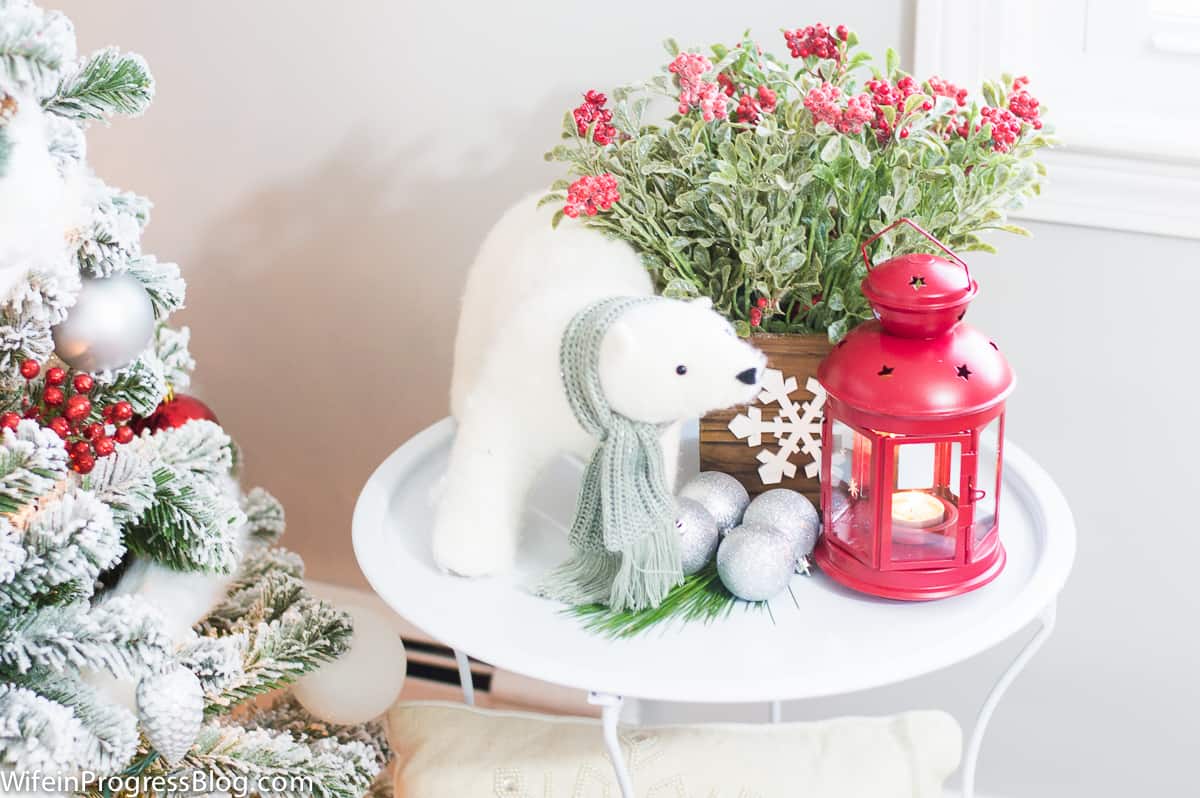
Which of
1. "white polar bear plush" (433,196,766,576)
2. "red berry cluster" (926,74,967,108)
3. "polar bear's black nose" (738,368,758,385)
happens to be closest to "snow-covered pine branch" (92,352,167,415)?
"white polar bear plush" (433,196,766,576)

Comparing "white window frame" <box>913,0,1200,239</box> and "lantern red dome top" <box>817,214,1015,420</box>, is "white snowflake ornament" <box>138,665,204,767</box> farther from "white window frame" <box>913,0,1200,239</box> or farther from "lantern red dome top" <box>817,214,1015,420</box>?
"white window frame" <box>913,0,1200,239</box>

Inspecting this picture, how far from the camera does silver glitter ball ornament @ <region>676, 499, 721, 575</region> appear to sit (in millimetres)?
950

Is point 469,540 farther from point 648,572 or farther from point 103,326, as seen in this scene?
point 103,326

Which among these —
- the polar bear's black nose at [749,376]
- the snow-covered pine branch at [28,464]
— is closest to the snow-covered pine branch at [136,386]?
the snow-covered pine branch at [28,464]

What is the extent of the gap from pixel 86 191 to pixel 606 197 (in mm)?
385

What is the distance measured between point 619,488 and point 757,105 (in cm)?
32

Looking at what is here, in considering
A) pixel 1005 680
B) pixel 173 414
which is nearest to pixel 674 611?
pixel 1005 680

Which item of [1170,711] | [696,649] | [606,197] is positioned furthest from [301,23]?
[1170,711]

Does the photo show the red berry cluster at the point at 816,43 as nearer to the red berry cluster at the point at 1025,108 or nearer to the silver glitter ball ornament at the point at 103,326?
the red berry cluster at the point at 1025,108

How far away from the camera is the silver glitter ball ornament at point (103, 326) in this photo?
819 mm

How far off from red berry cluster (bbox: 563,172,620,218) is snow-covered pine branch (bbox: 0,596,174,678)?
441mm

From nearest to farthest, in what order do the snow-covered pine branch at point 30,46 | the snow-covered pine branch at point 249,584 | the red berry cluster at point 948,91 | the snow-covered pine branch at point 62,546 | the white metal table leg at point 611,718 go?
1. the snow-covered pine branch at point 30,46
2. the snow-covered pine branch at point 62,546
3. the white metal table leg at point 611,718
4. the red berry cluster at point 948,91
5. the snow-covered pine branch at point 249,584

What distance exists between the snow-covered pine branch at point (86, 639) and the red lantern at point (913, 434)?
0.50 m

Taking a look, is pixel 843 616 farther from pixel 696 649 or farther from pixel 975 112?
pixel 975 112
